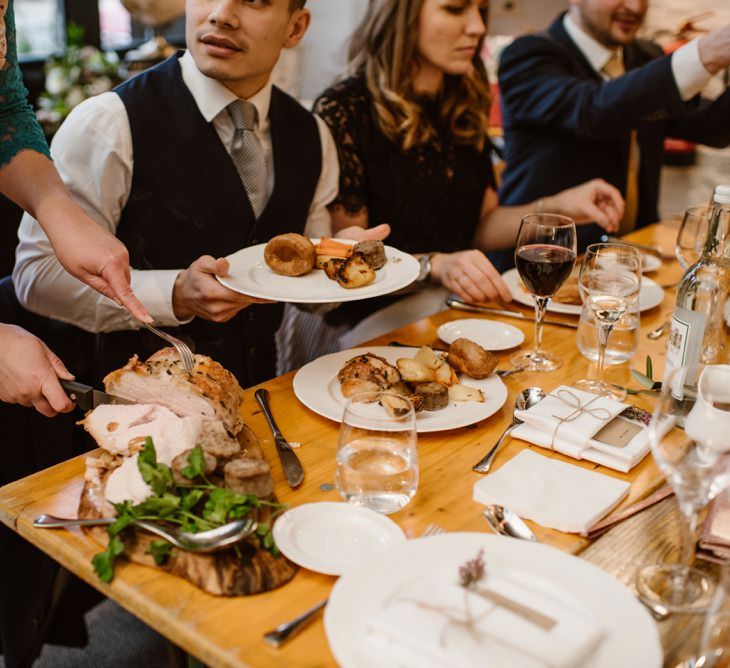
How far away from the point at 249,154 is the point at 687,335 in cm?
114

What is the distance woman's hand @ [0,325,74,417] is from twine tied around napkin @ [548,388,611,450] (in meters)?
0.72

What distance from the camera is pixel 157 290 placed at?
174cm

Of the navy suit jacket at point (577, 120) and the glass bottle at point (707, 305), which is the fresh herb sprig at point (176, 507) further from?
the navy suit jacket at point (577, 120)

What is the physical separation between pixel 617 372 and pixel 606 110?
148cm

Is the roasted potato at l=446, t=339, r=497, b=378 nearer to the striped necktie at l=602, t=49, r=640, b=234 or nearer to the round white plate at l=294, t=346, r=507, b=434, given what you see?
the round white plate at l=294, t=346, r=507, b=434

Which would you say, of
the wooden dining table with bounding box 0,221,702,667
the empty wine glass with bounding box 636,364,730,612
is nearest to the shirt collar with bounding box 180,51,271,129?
the wooden dining table with bounding box 0,221,702,667

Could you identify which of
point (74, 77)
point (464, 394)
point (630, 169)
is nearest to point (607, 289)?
point (464, 394)

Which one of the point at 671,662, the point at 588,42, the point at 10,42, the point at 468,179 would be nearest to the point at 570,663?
the point at 671,662

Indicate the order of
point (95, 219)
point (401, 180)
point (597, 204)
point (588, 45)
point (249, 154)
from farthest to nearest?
point (588, 45) → point (401, 180) → point (597, 204) → point (249, 154) → point (95, 219)

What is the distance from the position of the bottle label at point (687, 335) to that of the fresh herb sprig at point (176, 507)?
0.69 meters

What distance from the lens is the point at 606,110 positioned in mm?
2750

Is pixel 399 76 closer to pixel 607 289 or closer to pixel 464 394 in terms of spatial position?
pixel 607 289

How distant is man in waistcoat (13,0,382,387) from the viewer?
1.78m

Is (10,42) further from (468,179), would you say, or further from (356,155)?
(468,179)
